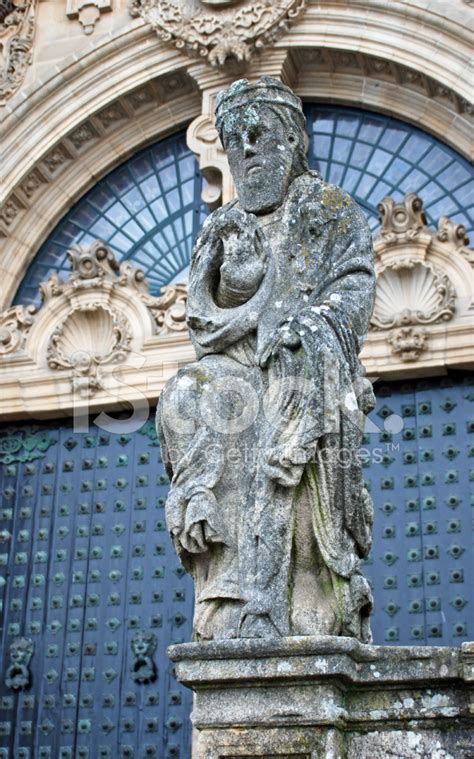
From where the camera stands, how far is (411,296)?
9.47 m

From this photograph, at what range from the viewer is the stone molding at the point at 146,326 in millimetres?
9281

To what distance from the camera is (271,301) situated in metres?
4.73

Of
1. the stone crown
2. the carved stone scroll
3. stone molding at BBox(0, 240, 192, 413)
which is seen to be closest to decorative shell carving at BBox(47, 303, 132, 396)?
stone molding at BBox(0, 240, 192, 413)

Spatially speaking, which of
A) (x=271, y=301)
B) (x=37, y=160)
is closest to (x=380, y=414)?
(x=37, y=160)

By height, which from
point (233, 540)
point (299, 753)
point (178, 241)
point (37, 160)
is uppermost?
point (37, 160)

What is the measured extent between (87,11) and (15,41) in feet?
2.41

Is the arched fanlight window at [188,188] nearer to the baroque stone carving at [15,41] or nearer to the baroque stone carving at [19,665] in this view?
the baroque stone carving at [15,41]

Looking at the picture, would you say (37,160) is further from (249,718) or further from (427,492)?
(249,718)

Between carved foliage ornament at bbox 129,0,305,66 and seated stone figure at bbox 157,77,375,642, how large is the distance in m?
5.42

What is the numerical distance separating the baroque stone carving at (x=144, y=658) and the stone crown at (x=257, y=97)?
5200mm

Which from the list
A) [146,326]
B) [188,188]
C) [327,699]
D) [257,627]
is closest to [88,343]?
[146,326]

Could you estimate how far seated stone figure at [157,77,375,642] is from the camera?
4.20 meters

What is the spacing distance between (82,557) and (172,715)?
1550 millimetres

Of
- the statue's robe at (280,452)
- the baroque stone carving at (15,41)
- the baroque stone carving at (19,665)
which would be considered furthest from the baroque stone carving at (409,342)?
the statue's robe at (280,452)
